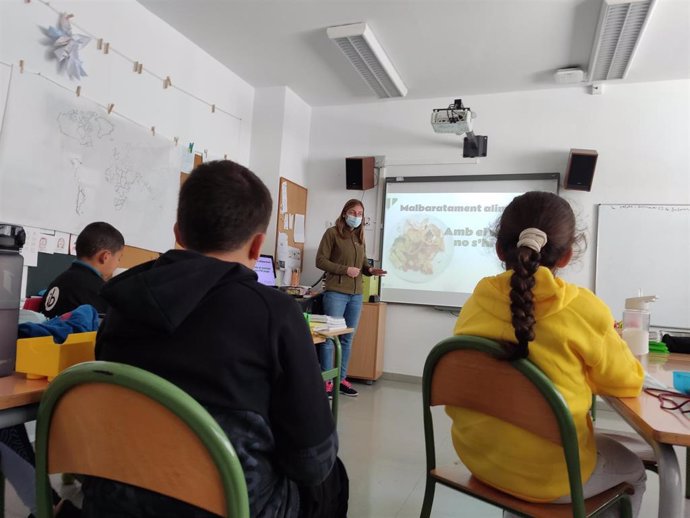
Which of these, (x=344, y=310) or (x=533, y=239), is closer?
(x=533, y=239)

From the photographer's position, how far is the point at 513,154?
4.50 m

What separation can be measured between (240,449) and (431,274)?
409cm

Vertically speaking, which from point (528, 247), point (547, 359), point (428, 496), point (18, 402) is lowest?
point (428, 496)

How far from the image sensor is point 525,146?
14.7ft

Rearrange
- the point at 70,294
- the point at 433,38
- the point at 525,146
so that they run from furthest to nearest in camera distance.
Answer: the point at 525,146 → the point at 433,38 → the point at 70,294

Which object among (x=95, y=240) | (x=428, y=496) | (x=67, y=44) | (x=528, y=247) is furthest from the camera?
(x=67, y=44)

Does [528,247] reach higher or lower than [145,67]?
lower

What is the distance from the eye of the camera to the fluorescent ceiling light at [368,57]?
3523mm

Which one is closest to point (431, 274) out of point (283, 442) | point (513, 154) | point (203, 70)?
point (513, 154)

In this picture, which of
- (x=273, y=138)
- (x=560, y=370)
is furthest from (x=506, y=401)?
(x=273, y=138)

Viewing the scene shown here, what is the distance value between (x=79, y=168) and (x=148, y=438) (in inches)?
108

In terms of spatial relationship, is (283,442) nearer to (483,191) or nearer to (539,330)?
(539,330)

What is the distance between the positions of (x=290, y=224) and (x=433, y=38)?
2190 mm

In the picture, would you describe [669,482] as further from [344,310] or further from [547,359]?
[344,310]
